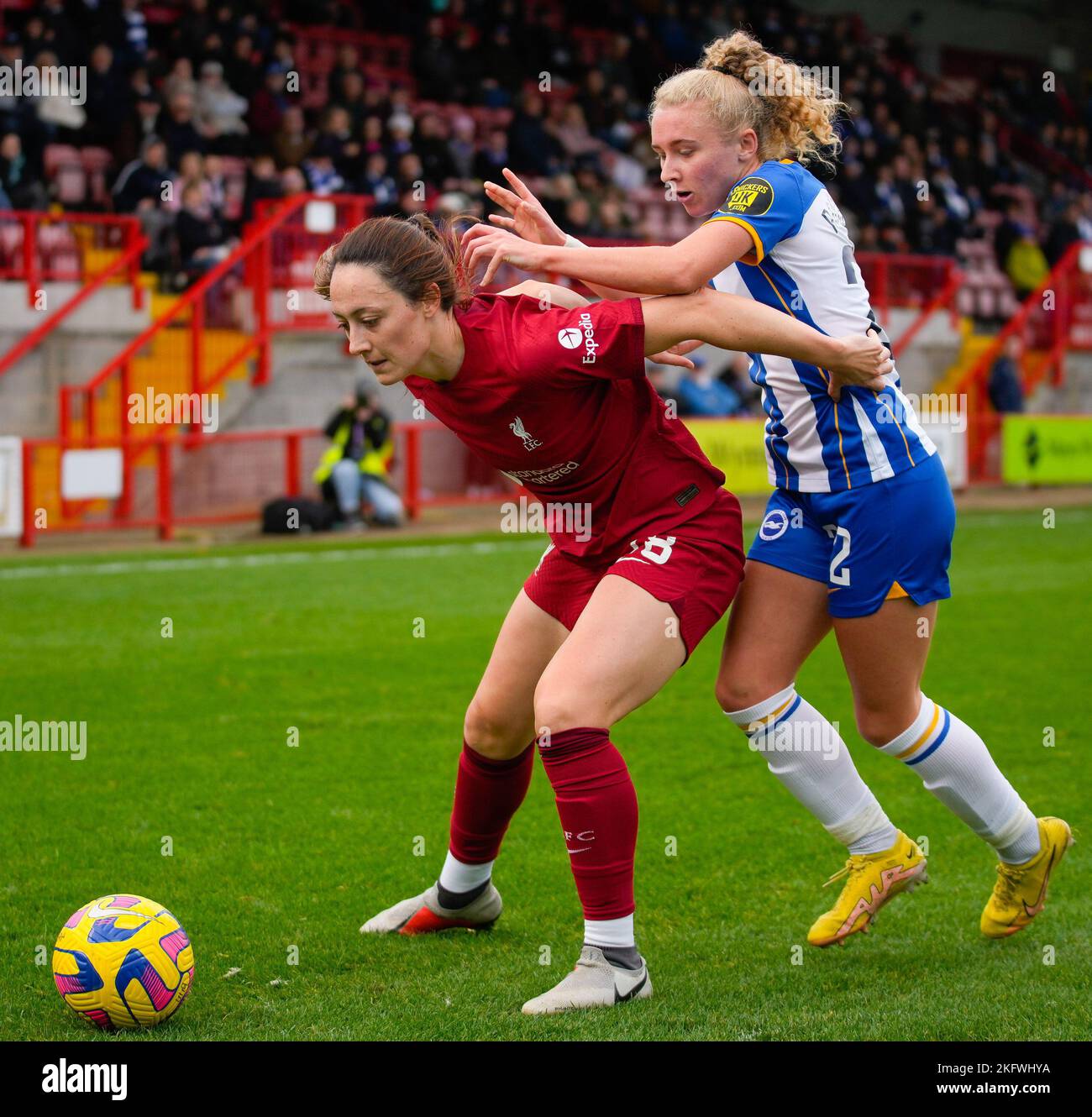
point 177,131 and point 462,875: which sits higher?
point 177,131

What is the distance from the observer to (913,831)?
18.6ft

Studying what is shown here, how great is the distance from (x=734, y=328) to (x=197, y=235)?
1398cm

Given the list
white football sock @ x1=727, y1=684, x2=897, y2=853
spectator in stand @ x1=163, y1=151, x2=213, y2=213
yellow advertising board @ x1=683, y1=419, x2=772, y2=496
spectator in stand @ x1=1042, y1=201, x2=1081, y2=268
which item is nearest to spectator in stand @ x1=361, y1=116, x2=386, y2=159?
spectator in stand @ x1=163, y1=151, x2=213, y2=213

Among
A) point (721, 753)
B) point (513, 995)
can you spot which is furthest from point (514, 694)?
point (721, 753)

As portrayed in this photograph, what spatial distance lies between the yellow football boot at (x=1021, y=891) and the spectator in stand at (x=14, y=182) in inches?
544

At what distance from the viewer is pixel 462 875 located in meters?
4.48

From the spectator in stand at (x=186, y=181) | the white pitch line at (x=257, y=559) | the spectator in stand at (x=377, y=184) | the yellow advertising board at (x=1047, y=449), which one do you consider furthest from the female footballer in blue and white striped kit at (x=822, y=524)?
the yellow advertising board at (x=1047, y=449)

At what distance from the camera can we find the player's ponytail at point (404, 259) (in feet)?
12.4

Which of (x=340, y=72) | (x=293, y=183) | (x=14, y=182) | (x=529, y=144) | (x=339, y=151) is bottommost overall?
(x=14, y=182)

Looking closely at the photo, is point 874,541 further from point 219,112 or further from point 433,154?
point 433,154

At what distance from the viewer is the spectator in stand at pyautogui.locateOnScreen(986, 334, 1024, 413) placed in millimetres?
21453

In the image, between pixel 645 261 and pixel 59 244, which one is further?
pixel 59 244

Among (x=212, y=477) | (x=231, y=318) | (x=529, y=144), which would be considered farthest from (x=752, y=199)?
(x=529, y=144)

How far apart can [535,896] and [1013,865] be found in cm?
145
